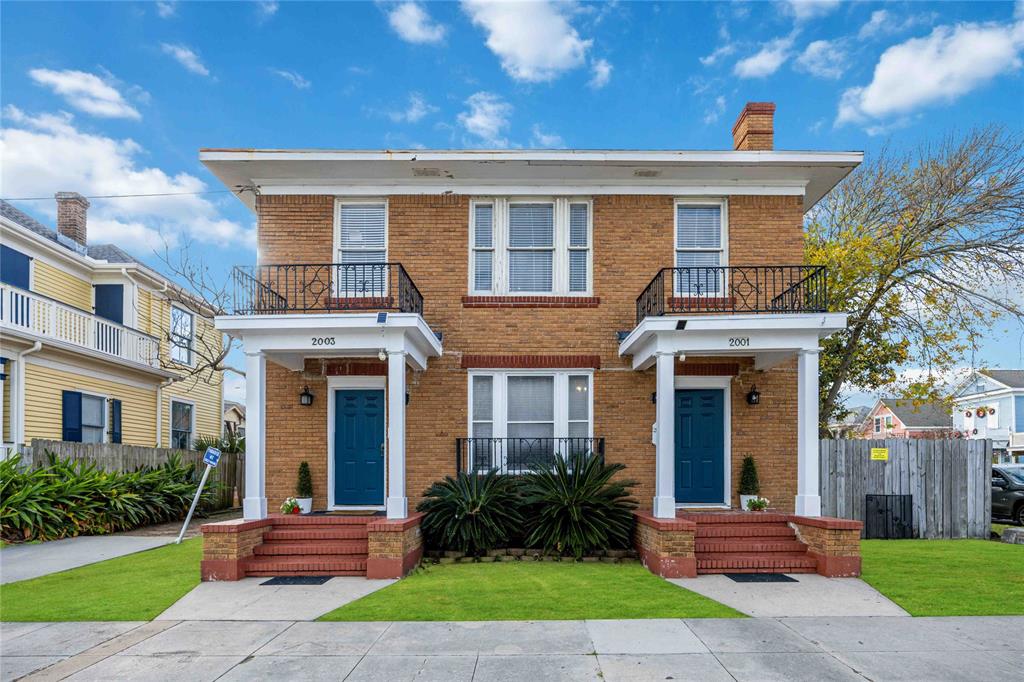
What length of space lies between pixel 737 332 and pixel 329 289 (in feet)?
21.0

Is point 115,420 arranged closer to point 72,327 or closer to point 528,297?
point 72,327

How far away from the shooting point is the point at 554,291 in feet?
37.1

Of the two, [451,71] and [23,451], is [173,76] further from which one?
[23,451]

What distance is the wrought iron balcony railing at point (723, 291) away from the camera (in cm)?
1067

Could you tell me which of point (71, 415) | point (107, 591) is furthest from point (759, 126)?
point (71, 415)

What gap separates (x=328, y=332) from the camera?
9.52 meters

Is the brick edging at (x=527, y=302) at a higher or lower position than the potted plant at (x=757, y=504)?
higher

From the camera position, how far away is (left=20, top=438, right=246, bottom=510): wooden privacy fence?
12.3m

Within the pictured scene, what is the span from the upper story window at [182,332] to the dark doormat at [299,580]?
47.5 ft

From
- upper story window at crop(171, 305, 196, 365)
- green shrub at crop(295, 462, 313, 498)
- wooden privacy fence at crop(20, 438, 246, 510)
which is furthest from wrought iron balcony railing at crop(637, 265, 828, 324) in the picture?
upper story window at crop(171, 305, 196, 365)

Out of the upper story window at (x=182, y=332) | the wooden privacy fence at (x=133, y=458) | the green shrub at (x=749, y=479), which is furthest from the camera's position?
the upper story window at (x=182, y=332)

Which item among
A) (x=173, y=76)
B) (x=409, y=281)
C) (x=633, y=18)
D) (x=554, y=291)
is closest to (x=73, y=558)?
(x=409, y=281)

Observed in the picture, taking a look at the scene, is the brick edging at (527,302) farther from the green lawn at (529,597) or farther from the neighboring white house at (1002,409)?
the neighboring white house at (1002,409)

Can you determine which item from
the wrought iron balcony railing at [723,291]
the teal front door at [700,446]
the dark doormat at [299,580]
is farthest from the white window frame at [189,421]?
the teal front door at [700,446]
